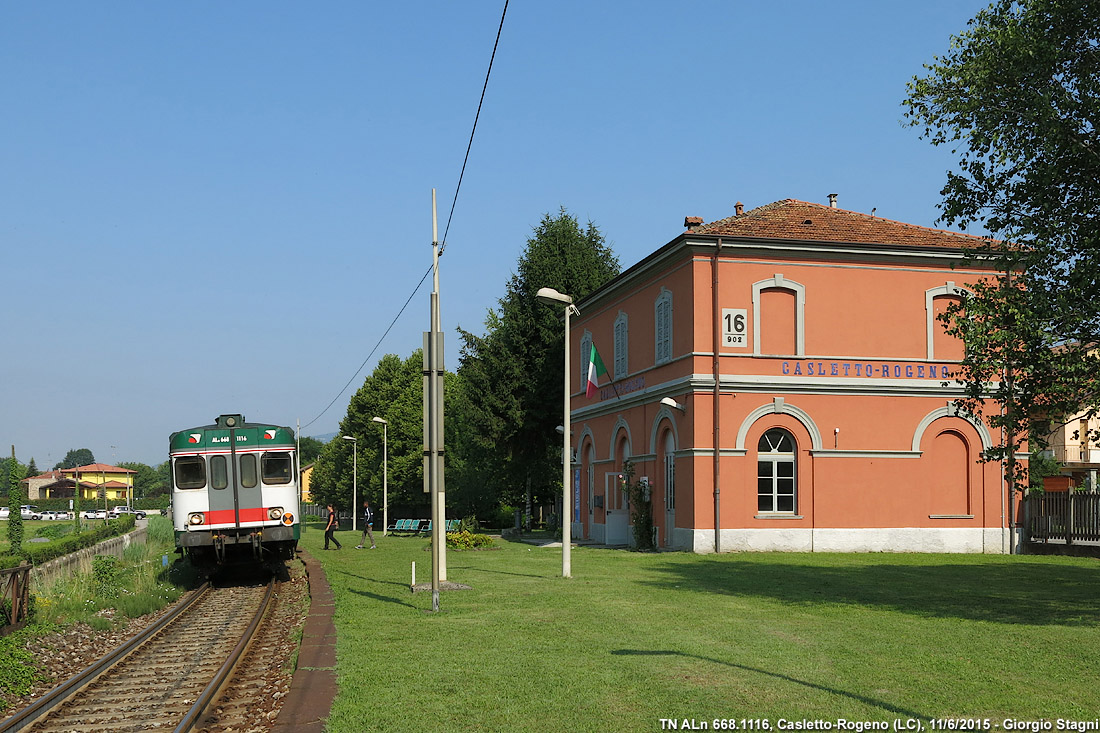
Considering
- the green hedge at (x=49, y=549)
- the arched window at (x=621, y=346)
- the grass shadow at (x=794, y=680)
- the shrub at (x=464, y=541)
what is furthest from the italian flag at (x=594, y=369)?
the grass shadow at (x=794, y=680)

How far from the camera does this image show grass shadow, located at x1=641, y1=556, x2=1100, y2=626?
1416 centimetres

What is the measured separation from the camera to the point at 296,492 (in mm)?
20938

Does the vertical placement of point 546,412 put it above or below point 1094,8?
below

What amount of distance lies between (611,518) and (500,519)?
30066 millimetres

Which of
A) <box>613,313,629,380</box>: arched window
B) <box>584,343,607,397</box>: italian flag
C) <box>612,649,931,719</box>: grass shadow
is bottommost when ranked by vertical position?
<box>612,649,931,719</box>: grass shadow

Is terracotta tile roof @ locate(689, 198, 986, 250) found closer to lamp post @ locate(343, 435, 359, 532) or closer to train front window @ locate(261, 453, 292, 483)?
train front window @ locate(261, 453, 292, 483)

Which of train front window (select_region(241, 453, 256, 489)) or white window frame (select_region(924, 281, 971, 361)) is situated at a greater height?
white window frame (select_region(924, 281, 971, 361))

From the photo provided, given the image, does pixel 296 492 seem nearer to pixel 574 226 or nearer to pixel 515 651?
pixel 515 651

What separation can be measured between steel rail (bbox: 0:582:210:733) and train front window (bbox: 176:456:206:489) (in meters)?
4.96

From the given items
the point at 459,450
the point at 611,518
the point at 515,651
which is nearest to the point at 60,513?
the point at 459,450

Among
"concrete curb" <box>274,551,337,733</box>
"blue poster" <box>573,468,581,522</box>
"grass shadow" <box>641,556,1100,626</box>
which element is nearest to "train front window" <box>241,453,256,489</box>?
"concrete curb" <box>274,551,337,733</box>

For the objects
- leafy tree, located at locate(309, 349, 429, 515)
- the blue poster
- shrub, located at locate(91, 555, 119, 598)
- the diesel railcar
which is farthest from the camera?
leafy tree, located at locate(309, 349, 429, 515)

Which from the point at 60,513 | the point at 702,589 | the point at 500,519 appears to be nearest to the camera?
the point at 702,589

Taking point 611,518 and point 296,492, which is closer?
point 296,492
